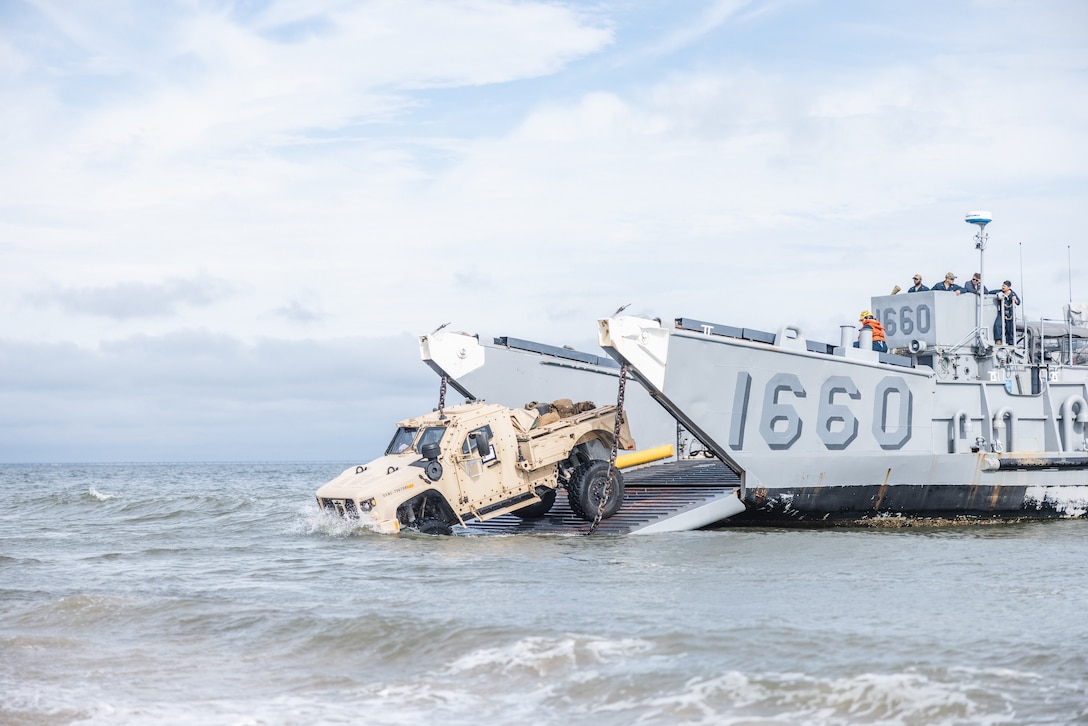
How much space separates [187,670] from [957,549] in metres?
11.0

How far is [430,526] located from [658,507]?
3.64m

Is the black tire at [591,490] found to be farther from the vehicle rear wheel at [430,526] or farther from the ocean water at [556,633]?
the vehicle rear wheel at [430,526]

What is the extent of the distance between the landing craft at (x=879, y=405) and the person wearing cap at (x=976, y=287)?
5.8 inches

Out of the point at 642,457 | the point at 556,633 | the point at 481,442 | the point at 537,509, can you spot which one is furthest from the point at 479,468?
the point at 556,633

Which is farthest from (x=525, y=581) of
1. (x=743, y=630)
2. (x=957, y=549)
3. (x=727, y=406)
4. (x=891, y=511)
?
(x=891, y=511)

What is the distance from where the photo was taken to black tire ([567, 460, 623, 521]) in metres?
17.5

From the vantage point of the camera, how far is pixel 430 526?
16891 mm

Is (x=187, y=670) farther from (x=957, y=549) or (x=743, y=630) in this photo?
(x=957, y=549)

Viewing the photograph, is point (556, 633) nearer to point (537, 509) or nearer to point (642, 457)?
point (537, 509)

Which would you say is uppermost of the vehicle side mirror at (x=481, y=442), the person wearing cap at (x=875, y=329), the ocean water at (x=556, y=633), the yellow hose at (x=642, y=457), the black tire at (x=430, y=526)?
the person wearing cap at (x=875, y=329)

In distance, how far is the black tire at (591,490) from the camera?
17.5 m

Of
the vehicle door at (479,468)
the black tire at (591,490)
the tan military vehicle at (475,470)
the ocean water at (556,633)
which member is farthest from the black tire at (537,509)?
the ocean water at (556,633)

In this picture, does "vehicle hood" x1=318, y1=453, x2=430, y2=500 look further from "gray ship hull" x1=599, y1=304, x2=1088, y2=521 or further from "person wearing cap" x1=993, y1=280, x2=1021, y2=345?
"person wearing cap" x1=993, y1=280, x2=1021, y2=345

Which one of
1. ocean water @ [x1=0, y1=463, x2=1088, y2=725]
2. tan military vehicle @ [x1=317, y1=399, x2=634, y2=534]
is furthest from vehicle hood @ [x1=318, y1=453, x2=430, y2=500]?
ocean water @ [x1=0, y1=463, x2=1088, y2=725]
